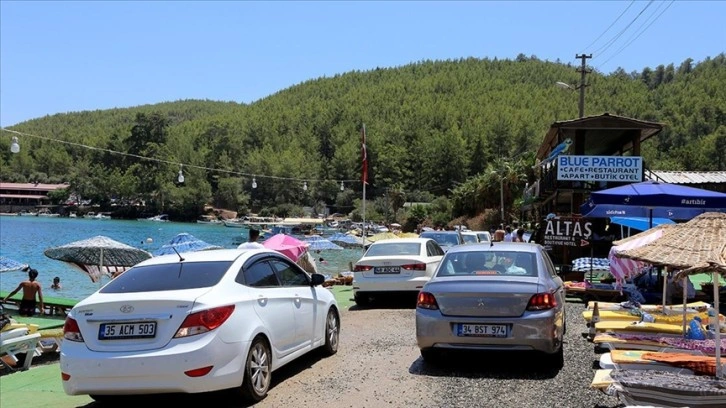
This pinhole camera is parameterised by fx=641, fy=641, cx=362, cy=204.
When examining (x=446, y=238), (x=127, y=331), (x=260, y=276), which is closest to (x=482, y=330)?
(x=260, y=276)

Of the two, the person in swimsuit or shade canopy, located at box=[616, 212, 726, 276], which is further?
the person in swimsuit

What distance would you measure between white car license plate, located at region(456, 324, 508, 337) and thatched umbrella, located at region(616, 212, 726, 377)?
1577 mm

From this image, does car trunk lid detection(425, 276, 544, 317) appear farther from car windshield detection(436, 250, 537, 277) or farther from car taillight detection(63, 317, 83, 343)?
car taillight detection(63, 317, 83, 343)

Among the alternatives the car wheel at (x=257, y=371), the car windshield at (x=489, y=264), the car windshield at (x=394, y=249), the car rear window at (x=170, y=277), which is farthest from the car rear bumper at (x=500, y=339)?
the car windshield at (x=394, y=249)

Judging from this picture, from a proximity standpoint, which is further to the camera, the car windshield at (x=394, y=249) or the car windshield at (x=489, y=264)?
the car windshield at (x=394, y=249)

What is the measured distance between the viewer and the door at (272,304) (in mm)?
6625

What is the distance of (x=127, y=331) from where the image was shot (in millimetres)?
5723

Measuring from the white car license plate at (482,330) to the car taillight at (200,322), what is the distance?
9.27 ft

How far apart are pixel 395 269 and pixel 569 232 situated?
20.7 ft

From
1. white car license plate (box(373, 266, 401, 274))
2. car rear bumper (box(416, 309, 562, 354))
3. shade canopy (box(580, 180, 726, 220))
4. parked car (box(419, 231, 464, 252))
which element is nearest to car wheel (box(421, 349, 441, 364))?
car rear bumper (box(416, 309, 562, 354))

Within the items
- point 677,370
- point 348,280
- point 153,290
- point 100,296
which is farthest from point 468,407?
point 348,280

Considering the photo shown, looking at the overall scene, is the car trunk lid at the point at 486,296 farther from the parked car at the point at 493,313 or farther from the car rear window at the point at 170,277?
the car rear window at the point at 170,277

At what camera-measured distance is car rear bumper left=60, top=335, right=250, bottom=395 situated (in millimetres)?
5570

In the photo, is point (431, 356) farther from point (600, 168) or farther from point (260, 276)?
point (600, 168)
